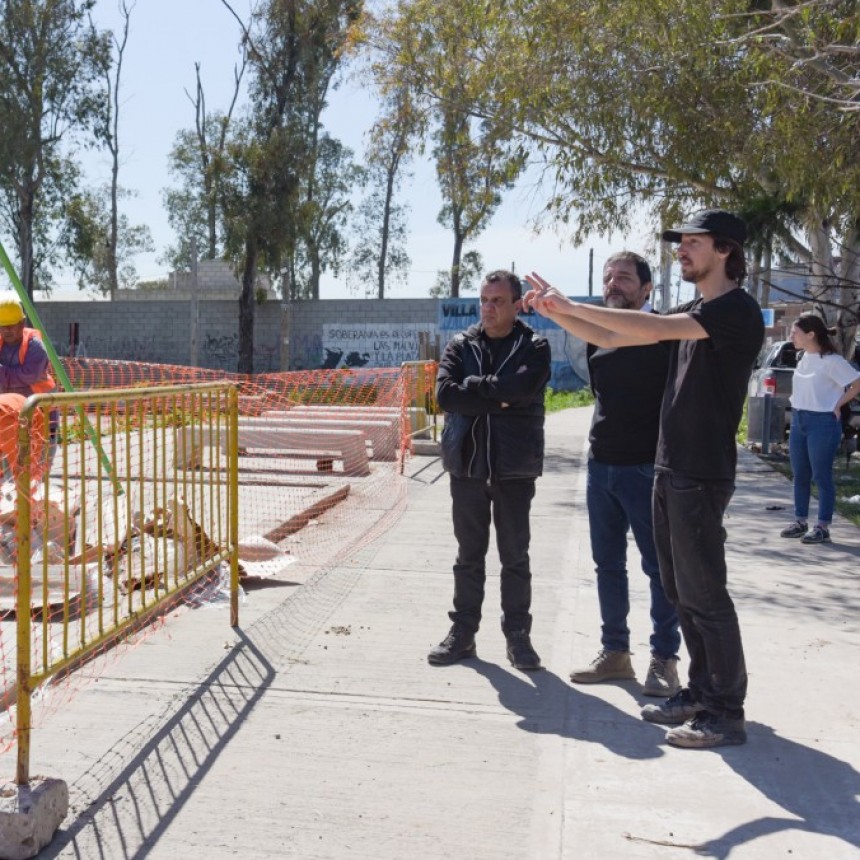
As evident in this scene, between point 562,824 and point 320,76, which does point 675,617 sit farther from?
point 320,76

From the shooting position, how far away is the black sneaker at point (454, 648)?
518 cm

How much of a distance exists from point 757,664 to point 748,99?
10.5 metres

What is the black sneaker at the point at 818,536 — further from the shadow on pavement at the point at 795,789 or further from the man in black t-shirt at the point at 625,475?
the shadow on pavement at the point at 795,789

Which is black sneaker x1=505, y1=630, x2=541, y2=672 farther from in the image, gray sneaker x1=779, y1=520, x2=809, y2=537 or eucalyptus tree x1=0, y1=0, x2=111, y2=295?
eucalyptus tree x1=0, y1=0, x2=111, y2=295

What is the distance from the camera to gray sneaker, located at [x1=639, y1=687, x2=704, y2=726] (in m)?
4.41

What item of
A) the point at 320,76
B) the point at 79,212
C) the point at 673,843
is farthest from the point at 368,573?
the point at 79,212

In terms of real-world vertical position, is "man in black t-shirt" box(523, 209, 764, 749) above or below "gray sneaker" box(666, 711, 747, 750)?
above

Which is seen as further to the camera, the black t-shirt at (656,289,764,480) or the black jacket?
the black jacket

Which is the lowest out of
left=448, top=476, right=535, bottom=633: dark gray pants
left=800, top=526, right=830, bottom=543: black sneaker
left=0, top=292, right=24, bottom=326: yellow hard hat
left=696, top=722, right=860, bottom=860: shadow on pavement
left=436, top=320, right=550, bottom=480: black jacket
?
left=696, top=722, right=860, bottom=860: shadow on pavement

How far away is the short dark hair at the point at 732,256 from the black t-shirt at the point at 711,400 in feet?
0.47

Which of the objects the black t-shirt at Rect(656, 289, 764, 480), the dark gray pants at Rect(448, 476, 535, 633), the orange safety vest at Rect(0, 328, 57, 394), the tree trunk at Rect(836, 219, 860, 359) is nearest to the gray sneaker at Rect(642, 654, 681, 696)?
the dark gray pants at Rect(448, 476, 535, 633)

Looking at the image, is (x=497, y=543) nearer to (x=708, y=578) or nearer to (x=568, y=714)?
(x=568, y=714)

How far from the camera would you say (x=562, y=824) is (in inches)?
137

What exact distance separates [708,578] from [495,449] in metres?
1.30
